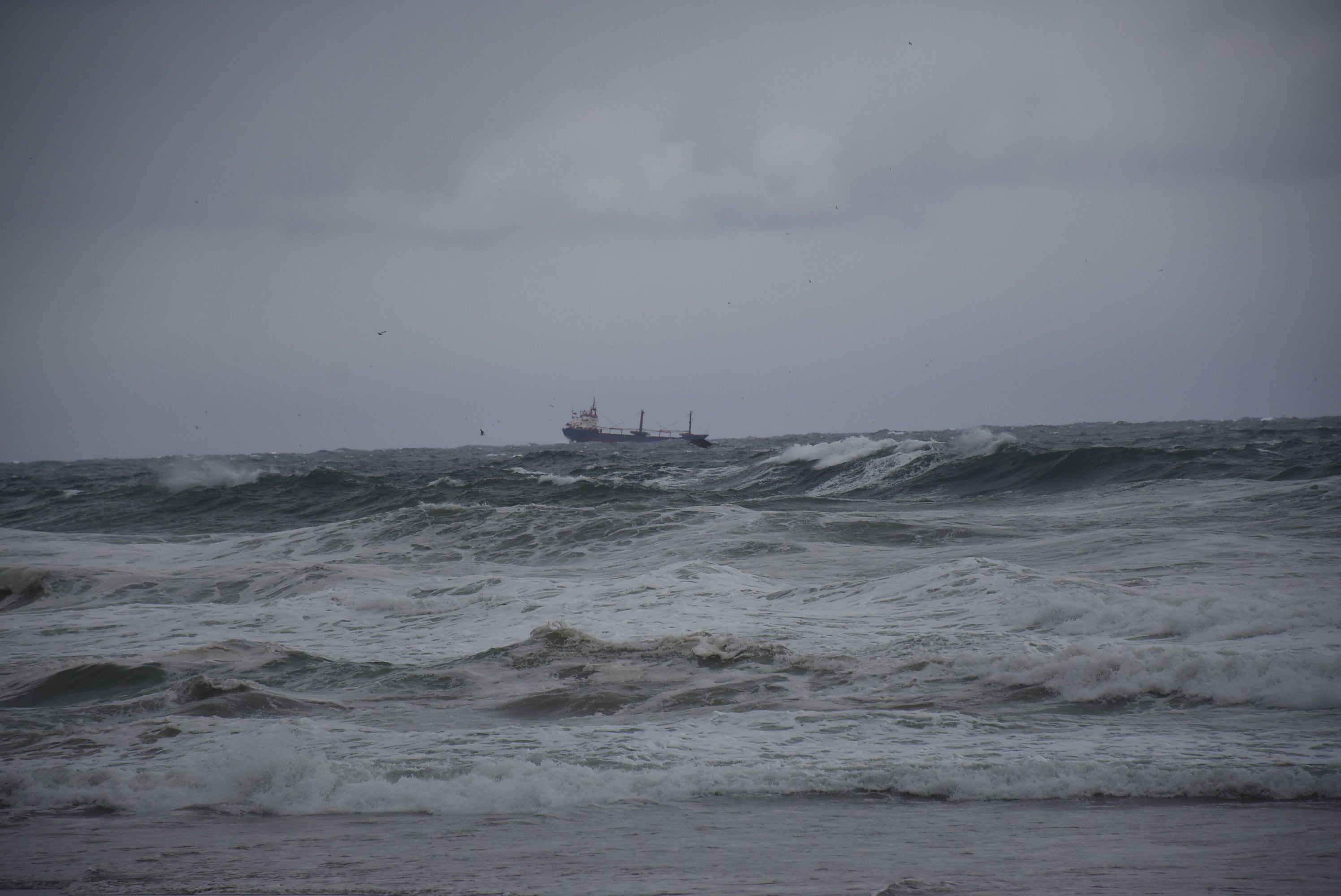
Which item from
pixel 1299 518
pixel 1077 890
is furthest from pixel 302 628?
pixel 1299 518

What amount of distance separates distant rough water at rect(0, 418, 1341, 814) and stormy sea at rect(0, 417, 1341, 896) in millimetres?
33

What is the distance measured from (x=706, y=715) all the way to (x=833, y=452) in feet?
84.2

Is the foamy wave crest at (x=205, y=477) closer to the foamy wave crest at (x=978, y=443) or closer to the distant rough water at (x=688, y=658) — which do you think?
the distant rough water at (x=688, y=658)

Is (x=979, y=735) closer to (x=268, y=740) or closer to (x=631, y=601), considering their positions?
(x=268, y=740)

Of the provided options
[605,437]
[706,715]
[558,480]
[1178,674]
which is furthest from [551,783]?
[605,437]

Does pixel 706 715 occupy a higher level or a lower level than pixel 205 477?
lower

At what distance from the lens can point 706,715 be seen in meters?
5.62

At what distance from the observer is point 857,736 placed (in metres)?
5.03

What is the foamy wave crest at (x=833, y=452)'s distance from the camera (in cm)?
2916

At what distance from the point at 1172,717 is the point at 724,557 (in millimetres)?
7548

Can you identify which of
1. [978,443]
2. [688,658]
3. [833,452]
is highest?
[978,443]

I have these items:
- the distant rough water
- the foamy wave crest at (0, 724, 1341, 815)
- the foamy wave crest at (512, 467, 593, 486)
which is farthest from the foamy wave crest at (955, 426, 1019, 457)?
the foamy wave crest at (0, 724, 1341, 815)

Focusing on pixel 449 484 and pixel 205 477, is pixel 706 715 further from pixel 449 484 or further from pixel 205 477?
pixel 205 477

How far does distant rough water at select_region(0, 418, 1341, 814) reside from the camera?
14.6 ft
